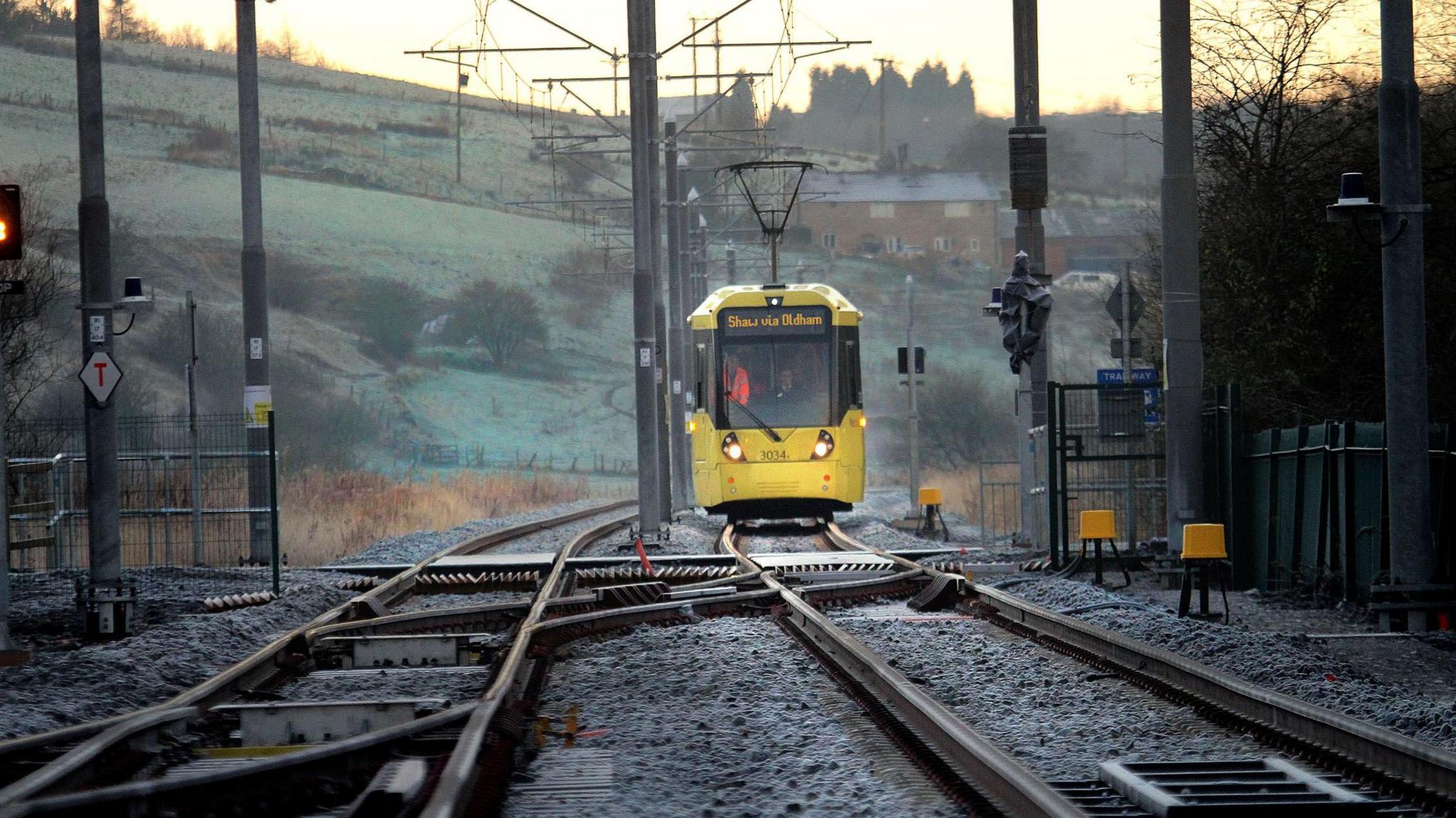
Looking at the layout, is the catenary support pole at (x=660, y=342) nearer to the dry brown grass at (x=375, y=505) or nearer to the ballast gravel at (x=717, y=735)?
the dry brown grass at (x=375, y=505)

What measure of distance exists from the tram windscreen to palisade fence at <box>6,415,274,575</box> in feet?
23.3

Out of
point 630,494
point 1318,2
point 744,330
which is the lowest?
point 630,494

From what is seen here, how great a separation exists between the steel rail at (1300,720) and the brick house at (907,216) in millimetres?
108555

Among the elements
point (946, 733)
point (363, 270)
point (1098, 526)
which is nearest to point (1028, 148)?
point (1098, 526)

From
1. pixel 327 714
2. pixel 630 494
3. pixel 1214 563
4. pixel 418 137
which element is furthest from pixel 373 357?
pixel 327 714

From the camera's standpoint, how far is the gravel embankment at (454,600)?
54.7ft

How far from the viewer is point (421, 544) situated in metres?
27.3

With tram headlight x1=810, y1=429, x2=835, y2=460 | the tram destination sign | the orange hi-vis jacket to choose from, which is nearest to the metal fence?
tram headlight x1=810, y1=429, x2=835, y2=460

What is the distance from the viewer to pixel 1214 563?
58.3 ft

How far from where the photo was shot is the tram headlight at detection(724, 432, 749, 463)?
2842cm

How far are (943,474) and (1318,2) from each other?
3939 centimetres

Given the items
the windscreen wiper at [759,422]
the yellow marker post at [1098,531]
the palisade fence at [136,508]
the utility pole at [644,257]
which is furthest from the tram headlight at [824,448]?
the yellow marker post at [1098,531]

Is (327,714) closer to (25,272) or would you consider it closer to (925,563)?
(925,563)

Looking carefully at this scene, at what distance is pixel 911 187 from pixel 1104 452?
10381 cm
